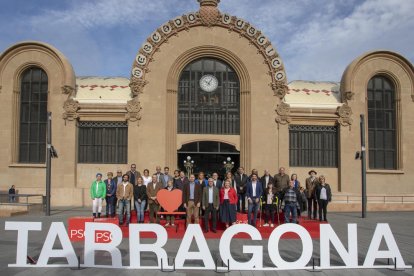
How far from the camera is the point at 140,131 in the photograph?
91.3 ft

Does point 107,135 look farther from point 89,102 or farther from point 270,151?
point 270,151

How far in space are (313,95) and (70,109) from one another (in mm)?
16126

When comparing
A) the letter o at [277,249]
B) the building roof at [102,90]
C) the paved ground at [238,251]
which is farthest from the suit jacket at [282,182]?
the building roof at [102,90]

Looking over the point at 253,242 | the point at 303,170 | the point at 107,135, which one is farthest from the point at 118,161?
the point at 253,242

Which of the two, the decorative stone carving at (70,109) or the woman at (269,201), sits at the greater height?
the decorative stone carving at (70,109)

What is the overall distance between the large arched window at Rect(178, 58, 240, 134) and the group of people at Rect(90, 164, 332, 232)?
10591 mm

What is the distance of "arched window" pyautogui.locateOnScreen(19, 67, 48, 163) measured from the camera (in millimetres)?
28797

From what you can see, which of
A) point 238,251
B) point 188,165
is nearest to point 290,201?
point 238,251

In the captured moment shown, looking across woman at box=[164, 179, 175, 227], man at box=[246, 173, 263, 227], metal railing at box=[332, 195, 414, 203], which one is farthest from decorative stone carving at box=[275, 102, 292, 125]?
woman at box=[164, 179, 175, 227]

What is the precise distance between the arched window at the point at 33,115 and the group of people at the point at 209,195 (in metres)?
12.4

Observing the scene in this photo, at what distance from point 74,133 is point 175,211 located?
44.6ft

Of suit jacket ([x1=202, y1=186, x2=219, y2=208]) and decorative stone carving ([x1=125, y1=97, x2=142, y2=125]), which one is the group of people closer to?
suit jacket ([x1=202, y1=186, x2=219, y2=208])

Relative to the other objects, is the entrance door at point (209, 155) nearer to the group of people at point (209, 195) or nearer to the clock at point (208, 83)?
the clock at point (208, 83)

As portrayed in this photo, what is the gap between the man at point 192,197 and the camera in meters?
15.8
